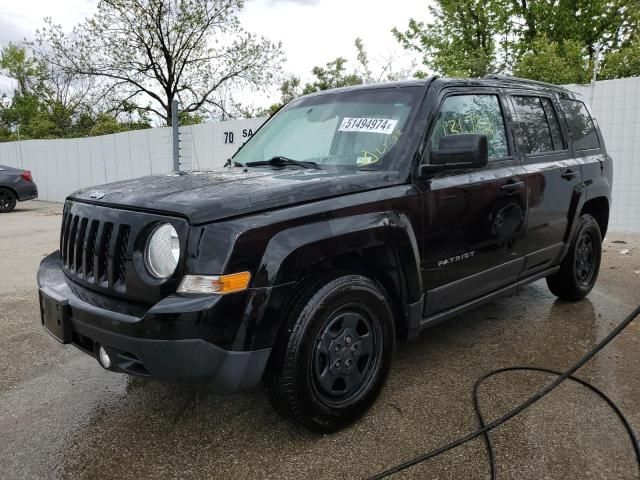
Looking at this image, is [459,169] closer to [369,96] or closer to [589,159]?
[369,96]

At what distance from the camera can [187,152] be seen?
41.8 feet

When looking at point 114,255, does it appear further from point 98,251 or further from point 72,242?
point 72,242

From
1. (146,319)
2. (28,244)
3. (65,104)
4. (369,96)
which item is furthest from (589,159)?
(65,104)

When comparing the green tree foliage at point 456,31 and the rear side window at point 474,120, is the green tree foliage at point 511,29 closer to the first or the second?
the green tree foliage at point 456,31

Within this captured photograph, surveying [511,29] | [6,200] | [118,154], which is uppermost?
[511,29]

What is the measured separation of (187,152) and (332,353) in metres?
11.0

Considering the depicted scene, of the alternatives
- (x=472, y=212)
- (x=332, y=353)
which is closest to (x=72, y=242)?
(x=332, y=353)

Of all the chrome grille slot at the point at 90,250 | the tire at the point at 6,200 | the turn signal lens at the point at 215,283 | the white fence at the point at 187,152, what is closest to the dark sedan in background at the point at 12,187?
the tire at the point at 6,200

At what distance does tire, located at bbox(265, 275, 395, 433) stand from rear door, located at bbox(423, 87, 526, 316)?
482mm

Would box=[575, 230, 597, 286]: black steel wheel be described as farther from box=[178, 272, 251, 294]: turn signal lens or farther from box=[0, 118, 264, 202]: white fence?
box=[0, 118, 264, 202]: white fence

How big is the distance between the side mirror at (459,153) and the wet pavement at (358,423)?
4.29 ft

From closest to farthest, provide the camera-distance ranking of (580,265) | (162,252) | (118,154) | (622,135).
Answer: (162,252) < (580,265) < (622,135) < (118,154)

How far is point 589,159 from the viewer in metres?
4.48

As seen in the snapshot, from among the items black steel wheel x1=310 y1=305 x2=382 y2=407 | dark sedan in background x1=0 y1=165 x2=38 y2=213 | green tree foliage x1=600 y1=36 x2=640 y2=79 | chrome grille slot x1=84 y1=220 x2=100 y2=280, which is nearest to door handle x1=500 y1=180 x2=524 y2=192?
black steel wheel x1=310 y1=305 x2=382 y2=407
